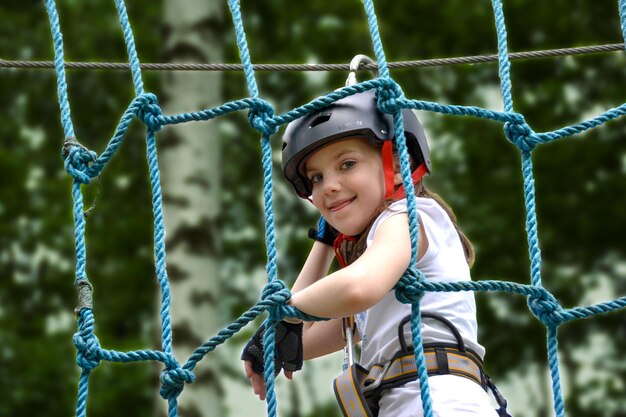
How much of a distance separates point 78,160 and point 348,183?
698 millimetres

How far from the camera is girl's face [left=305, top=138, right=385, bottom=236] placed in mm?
2766

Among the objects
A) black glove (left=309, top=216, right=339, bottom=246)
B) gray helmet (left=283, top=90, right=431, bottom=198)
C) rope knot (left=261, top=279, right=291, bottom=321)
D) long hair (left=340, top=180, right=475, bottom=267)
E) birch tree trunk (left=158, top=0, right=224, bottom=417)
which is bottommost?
rope knot (left=261, top=279, right=291, bottom=321)

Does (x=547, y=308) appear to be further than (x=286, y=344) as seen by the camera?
No

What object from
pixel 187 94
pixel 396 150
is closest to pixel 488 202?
pixel 187 94

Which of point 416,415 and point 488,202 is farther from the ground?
point 488,202

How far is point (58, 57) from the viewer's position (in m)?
3.14

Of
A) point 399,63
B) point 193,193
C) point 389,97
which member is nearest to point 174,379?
point 389,97

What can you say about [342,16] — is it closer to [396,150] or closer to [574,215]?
[574,215]

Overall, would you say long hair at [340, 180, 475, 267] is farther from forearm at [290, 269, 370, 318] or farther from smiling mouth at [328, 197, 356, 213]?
forearm at [290, 269, 370, 318]

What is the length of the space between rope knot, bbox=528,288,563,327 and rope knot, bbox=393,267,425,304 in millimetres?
361

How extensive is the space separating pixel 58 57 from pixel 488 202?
573 cm

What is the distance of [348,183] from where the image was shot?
276 cm

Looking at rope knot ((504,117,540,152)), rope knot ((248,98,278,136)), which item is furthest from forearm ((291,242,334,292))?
rope knot ((504,117,540,152))

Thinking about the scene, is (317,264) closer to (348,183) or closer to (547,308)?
(348,183)
